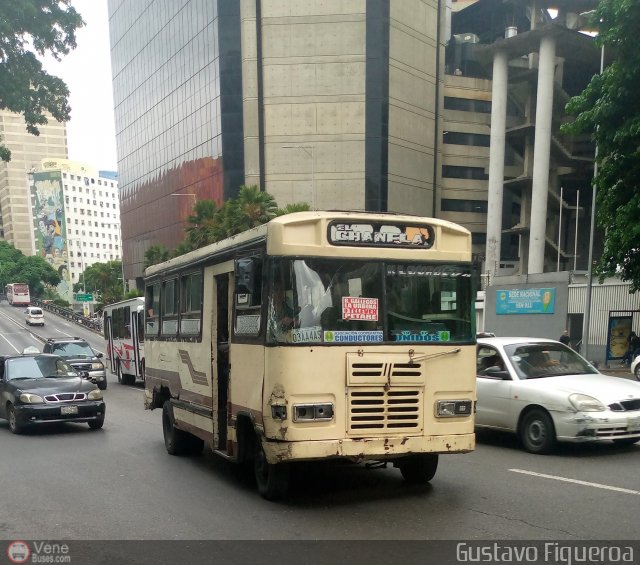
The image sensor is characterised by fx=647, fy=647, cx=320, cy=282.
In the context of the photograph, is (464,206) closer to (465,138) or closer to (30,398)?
(465,138)

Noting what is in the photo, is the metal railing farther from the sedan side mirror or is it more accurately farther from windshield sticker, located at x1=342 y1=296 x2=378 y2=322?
windshield sticker, located at x1=342 y1=296 x2=378 y2=322

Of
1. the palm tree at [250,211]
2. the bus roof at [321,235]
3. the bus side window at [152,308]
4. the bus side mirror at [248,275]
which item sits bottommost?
the bus side window at [152,308]

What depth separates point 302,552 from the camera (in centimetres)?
511

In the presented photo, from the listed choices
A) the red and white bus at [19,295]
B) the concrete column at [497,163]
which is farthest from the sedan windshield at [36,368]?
the red and white bus at [19,295]

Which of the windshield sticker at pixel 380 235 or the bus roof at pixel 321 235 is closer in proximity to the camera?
the bus roof at pixel 321 235

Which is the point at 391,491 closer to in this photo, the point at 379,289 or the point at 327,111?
the point at 379,289

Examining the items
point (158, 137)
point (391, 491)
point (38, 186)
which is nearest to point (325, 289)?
point (391, 491)

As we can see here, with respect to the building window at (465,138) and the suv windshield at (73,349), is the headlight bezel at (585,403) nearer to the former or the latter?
the suv windshield at (73,349)

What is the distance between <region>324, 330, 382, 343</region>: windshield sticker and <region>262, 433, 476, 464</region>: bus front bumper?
3.13 feet

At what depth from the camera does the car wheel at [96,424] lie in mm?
12119

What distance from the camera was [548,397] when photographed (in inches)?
350

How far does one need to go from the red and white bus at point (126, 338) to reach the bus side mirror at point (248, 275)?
15.3 m

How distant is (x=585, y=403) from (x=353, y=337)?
4.03m

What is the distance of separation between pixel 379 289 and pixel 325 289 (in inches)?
22.4
